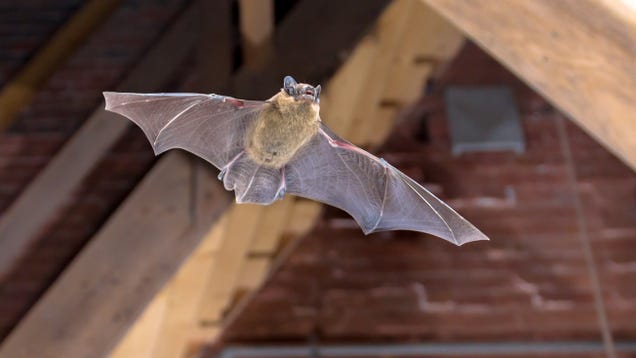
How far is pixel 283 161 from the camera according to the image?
1607 mm

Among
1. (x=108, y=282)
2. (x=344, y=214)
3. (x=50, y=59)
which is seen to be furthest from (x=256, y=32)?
(x=344, y=214)

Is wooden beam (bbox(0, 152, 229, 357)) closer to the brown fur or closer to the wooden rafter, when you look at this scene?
the wooden rafter

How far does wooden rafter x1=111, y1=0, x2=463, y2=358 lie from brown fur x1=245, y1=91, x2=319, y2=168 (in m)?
0.58

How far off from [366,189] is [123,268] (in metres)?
0.66

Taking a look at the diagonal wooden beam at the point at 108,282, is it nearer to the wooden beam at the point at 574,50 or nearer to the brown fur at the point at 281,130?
the brown fur at the point at 281,130

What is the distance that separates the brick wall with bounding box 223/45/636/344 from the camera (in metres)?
3.31

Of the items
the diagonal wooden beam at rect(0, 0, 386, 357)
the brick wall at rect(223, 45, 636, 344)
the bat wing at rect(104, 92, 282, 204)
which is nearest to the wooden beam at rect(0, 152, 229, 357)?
the diagonal wooden beam at rect(0, 0, 386, 357)

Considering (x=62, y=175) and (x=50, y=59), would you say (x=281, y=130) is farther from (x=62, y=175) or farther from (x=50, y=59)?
(x=50, y=59)

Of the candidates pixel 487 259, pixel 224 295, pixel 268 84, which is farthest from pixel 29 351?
pixel 487 259

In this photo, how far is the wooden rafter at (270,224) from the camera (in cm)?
221

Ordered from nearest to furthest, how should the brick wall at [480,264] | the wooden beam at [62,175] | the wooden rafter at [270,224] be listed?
the wooden rafter at [270,224]
the wooden beam at [62,175]
the brick wall at [480,264]

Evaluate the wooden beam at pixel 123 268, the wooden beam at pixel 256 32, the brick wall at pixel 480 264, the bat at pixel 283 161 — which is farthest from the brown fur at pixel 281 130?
the brick wall at pixel 480 264

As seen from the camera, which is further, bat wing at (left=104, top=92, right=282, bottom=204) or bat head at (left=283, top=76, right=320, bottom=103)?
bat wing at (left=104, top=92, right=282, bottom=204)

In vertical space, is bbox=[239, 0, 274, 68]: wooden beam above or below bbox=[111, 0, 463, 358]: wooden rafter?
above
